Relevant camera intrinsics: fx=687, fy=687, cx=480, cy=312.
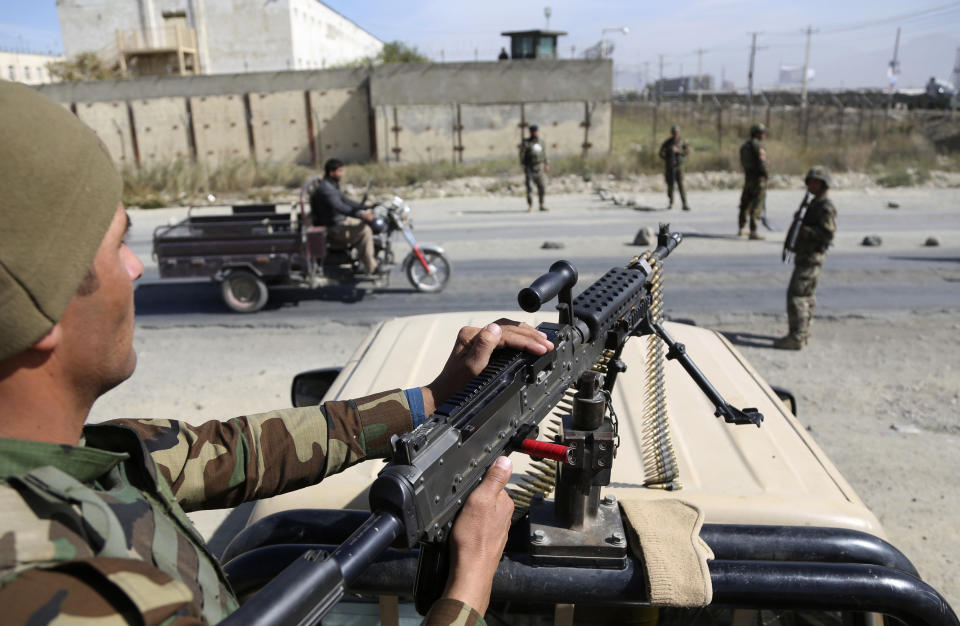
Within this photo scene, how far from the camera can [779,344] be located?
6945 mm

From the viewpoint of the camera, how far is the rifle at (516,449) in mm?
955

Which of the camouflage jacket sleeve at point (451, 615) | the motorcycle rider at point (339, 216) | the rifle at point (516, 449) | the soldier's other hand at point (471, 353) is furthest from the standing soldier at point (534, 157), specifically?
the camouflage jacket sleeve at point (451, 615)

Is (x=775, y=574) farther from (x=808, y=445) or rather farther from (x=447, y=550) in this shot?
(x=808, y=445)

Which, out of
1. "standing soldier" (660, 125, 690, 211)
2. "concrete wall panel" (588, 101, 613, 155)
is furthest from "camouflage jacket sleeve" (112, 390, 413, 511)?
"concrete wall panel" (588, 101, 613, 155)

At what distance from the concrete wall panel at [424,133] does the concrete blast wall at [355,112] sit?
4 cm

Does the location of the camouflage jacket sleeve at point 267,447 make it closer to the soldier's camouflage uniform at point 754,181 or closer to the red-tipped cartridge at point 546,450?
the red-tipped cartridge at point 546,450

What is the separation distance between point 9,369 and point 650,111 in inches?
1885

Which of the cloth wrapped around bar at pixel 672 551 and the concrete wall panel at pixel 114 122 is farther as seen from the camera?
the concrete wall panel at pixel 114 122

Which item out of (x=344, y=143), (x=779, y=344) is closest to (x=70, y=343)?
(x=779, y=344)

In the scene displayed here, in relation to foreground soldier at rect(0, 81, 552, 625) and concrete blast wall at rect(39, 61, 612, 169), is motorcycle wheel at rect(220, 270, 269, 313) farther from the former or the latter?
concrete blast wall at rect(39, 61, 612, 169)

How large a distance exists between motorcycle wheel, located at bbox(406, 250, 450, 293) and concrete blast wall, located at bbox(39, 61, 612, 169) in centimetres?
1734

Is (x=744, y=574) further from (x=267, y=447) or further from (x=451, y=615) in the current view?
(x=267, y=447)

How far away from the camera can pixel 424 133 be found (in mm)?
25766

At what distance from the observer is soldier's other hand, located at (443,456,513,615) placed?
119 centimetres
